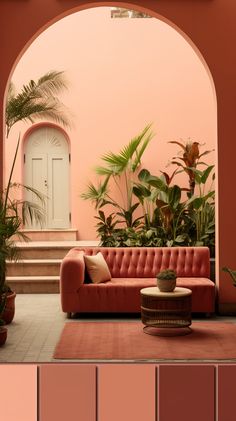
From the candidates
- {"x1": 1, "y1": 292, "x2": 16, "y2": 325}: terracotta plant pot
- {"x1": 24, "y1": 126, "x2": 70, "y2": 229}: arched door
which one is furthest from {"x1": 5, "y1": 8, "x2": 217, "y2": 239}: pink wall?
{"x1": 1, "y1": 292, "x2": 16, "y2": 325}: terracotta plant pot

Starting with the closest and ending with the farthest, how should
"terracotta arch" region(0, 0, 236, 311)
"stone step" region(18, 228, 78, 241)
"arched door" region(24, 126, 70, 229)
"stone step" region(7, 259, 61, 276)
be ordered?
"terracotta arch" region(0, 0, 236, 311)
"stone step" region(7, 259, 61, 276)
"stone step" region(18, 228, 78, 241)
"arched door" region(24, 126, 70, 229)

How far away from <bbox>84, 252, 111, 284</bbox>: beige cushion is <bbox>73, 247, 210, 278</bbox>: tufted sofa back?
0.48 m

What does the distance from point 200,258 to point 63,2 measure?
3785 millimetres

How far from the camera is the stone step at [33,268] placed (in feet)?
28.5

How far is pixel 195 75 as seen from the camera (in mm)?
10938

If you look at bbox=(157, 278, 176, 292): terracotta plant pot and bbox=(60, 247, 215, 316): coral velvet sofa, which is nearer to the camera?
bbox=(157, 278, 176, 292): terracotta plant pot

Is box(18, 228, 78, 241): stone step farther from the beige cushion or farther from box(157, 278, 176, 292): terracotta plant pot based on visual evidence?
box(157, 278, 176, 292): terracotta plant pot

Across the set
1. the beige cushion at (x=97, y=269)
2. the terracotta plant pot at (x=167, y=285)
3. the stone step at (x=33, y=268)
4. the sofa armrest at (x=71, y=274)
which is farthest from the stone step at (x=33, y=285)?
the terracotta plant pot at (x=167, y=285)

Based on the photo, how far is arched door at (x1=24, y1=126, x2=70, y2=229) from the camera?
1114 cm

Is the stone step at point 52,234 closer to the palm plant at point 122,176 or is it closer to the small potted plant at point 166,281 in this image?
the palm plant at point 122,176

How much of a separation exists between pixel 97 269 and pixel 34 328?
1184 millimetres

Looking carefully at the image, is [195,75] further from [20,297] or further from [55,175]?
[20,297]

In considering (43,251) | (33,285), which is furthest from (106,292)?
(43,251)

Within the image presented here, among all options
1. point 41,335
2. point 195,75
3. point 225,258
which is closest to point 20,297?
point 41,335
